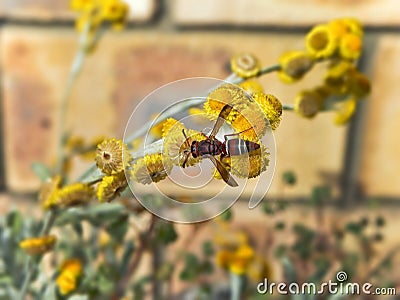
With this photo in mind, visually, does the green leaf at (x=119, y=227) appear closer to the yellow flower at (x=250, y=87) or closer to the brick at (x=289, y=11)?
the yellow flower at (x=250, y=87)

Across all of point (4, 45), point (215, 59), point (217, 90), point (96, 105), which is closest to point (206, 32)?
point (215, 59)

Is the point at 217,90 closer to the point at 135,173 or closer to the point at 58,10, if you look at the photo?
the point at 135,173

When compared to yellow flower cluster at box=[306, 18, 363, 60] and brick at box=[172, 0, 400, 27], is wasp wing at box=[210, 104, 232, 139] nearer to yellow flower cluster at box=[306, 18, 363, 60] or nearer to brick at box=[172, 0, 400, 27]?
yellow flower cluster at box=[306, 18, 363, 60]

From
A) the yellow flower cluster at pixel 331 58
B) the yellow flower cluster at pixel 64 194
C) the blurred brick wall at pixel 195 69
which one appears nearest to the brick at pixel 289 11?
the blurred brick wall at pixel 195 69

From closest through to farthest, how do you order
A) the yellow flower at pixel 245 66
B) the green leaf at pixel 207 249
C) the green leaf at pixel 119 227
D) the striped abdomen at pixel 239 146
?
the striped abdomen at pixel 239 146
the yellow flower at pixel 245 66
the green leaf at pixel 119 227
the green leaf at pixel 207 249

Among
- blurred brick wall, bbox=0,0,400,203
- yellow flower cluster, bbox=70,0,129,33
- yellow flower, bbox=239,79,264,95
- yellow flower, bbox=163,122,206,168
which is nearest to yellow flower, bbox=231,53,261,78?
yellow flower, bbox=239,79,264,95
